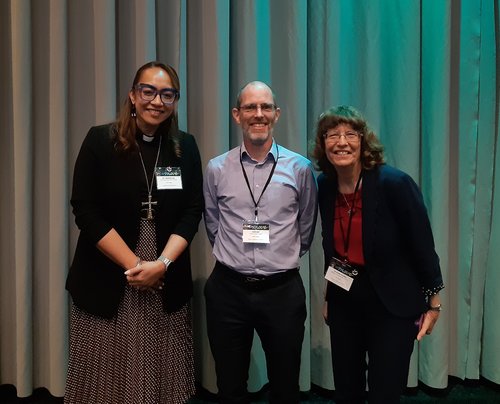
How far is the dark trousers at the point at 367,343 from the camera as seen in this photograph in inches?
64.8

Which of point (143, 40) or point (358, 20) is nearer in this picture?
point (143, 40)

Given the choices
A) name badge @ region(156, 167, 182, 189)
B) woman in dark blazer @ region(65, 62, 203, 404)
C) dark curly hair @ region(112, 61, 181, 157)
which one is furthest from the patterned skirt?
dark curly hair @ region(112, 61, 181, 157)

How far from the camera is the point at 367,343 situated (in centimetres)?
174

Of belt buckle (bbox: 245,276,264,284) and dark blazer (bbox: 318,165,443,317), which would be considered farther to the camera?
belt buckle (bbox: 245,276,264,284)

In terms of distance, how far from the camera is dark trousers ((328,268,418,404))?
1.65 m

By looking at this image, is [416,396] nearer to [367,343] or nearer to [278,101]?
[367,343]

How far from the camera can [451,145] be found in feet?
8.46

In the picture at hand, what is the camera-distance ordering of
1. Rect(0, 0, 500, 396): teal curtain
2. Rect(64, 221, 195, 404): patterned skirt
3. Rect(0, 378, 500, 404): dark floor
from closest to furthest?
1. Rect(64, 221, 195, 404): patterned skirt
2. Rect(0, 0, 500, 396): teal curtain
3. Rect(0, 378, 500, 404): dark floor

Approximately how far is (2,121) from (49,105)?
11.4 inches

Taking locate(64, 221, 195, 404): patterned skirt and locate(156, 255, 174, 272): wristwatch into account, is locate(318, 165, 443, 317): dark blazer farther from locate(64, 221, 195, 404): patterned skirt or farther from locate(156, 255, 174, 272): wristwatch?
locate(64, 221, 195, 404): patterned skirt

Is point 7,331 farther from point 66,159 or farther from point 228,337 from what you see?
point 228,337

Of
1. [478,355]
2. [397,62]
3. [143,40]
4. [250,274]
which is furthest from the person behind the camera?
[478,355]

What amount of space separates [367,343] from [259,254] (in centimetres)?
55

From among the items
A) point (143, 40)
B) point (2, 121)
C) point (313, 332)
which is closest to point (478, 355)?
point (313, 332)
